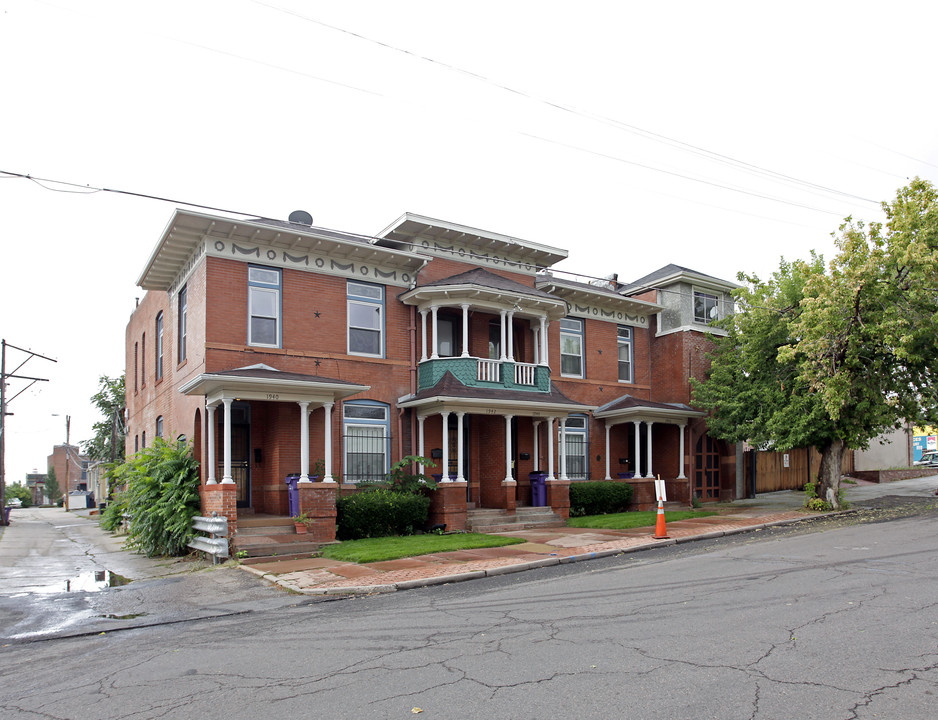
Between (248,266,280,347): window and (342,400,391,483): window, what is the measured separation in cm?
261

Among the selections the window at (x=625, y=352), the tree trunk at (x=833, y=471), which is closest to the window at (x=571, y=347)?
the window at (x=625, y=352)

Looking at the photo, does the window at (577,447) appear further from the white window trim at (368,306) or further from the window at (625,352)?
the white window trim at (368,306)

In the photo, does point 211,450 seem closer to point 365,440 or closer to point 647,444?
point 365,440

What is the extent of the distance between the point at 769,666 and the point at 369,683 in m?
3.21

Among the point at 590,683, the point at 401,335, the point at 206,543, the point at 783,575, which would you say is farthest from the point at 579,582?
the point at 401,335

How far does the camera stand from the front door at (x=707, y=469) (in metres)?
26.4

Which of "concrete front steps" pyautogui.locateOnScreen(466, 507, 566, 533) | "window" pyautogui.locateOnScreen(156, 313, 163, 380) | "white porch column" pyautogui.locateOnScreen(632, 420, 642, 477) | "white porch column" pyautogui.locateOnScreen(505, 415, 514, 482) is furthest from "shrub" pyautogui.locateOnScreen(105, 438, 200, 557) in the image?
"white porch column" pyautogui.locateOnScreen(632, 420, 642, 477)

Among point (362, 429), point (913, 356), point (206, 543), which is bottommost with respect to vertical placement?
point (206, 543)

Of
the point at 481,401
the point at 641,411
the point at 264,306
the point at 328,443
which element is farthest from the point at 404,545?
the point at 641,411

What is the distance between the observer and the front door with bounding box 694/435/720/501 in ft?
86.6

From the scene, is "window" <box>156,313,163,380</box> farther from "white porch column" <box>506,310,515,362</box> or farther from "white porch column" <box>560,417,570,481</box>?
"white porch column" <box>560,417,570,481</box>

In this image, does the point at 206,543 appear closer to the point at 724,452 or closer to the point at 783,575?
the point at 783,575

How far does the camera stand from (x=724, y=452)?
2728cm

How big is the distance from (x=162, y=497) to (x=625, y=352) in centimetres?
1603
